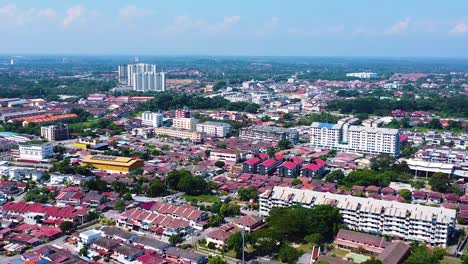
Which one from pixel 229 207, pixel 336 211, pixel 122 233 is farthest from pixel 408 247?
pixel 122 233

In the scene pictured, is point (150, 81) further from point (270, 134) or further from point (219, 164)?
point (219, 164)

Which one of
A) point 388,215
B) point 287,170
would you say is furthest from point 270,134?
point 388,215

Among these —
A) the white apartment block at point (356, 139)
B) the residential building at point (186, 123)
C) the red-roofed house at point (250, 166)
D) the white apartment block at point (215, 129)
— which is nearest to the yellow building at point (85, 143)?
the residential building at point (186, 123)

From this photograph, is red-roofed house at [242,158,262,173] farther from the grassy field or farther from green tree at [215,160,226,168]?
the grassy field

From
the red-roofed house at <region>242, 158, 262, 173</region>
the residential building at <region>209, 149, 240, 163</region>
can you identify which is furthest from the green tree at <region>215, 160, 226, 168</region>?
the red-roofed house at <region>242, 158, 262, 173</region>

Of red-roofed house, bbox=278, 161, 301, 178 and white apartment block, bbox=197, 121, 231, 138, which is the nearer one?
red-roofed house, bbox=278, 161, 301, 178
